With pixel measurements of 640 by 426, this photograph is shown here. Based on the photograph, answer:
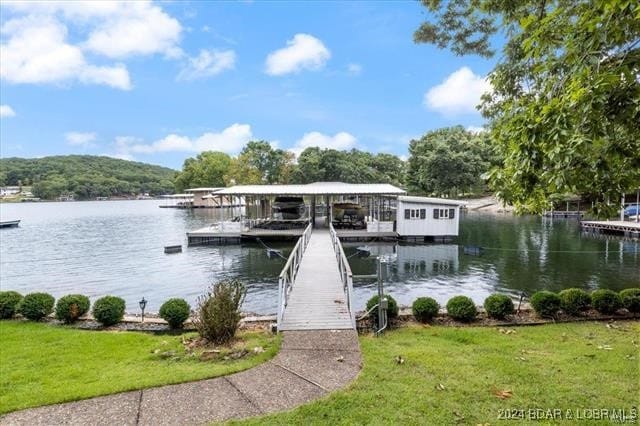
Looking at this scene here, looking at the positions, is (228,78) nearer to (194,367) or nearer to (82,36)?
(82,36)

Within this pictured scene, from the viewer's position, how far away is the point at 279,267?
17156 mm

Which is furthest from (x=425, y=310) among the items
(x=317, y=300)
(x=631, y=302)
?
(x=631, y=302)

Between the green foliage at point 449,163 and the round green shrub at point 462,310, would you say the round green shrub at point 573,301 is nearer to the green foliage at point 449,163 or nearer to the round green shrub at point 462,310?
the round green shrub at point 462,310

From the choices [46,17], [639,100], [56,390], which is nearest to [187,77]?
[46,17]

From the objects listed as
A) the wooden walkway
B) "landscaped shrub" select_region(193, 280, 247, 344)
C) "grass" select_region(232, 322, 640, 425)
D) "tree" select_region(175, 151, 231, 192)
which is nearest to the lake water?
the wooden walkway

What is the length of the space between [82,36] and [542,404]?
28.4 m

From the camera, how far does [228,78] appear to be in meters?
31.6

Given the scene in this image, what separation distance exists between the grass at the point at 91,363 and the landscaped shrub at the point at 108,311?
1.78 feet

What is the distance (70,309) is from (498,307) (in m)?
9.49

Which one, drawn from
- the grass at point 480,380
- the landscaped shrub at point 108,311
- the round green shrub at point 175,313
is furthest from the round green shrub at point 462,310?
the landscaped shrub at point 108,311

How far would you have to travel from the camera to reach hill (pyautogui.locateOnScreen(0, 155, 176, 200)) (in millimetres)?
105188

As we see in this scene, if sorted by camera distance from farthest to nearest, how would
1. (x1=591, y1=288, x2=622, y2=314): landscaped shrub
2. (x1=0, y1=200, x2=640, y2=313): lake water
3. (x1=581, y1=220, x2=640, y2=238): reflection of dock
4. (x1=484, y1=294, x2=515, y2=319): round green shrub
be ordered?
1. (x1=581, y1=220, x2=640, y2=238): reflection of dock
2. (x1=0, y1=200, x2=640, y2=313): lake water
3. (x1=591, y1=288, x2=622, y2=314): landscaped shrub
4. (x1=484, y1=294, x2=515, y2=319): round green shrub

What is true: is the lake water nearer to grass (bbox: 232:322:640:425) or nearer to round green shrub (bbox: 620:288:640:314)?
round green shrub (bbox: 620:288:640:314)

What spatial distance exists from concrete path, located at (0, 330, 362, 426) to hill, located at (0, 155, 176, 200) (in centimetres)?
11414
